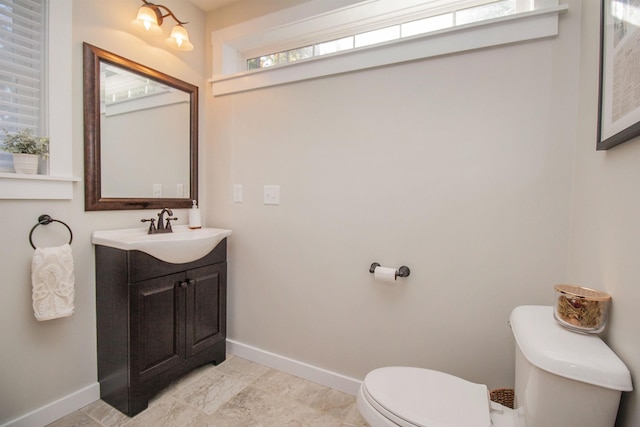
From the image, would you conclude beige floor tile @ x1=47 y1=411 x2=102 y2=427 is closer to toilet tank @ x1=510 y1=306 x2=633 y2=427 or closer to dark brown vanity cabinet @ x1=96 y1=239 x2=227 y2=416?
dark brown vanity cabinet @ x1=96 y1=239 x2=227 y2=416

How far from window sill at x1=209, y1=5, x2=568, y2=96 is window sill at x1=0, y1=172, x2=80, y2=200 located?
1137 mm

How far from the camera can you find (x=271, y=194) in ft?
6.27

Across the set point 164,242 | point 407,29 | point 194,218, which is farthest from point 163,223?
point 407,29

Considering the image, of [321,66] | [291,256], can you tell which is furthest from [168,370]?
[321,66]

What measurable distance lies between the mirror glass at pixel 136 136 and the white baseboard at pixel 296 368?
1091mm

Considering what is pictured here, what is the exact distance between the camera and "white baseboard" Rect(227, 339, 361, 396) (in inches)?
67.6

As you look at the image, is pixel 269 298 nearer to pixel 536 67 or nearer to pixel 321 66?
pixel 321 66

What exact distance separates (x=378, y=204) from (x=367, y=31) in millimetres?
1065

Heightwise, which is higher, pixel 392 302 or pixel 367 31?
pixel 367 31

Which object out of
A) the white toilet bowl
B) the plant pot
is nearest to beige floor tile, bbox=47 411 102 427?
the plant pot

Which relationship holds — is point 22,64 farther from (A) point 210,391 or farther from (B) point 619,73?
(B) point 619,73

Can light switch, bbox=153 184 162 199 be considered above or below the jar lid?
above

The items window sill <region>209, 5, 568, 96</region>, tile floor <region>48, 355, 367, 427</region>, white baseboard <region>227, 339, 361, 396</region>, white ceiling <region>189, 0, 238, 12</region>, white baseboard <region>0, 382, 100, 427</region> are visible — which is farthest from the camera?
white ceiling <region>189, 0, 238, 12</region>

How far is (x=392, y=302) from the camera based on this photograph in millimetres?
1588
